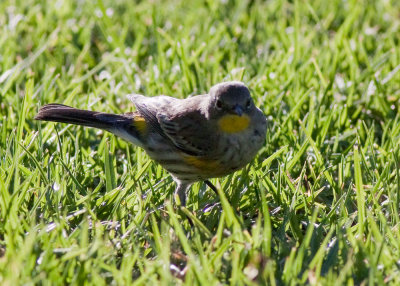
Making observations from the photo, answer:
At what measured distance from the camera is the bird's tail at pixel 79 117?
14.0ft

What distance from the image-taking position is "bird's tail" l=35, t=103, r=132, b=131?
167 inches

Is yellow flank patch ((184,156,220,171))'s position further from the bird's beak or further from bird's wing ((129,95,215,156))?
the bird's beak

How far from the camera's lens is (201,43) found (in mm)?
6074

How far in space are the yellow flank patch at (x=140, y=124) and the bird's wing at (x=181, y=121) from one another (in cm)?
5

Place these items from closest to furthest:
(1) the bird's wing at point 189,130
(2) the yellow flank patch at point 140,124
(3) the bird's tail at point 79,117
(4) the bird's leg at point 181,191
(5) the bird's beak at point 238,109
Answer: (5) the bird's beak at point 238,109 < (4) the bird's leg at point 181,191 < (1) the bird's wing at point 189,130 < (3) the bird's tail at point 79,117 < (2) the yellow flank patch at point 140,124

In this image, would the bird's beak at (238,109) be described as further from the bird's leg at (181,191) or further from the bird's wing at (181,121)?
the bird's leg at (181,191)

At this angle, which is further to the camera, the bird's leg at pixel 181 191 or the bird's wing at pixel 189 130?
the bird's wing at pixel 189 130

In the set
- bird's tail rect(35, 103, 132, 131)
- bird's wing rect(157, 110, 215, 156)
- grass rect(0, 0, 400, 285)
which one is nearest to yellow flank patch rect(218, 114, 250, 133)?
bird's wing rect(157, 110, 215, 156)

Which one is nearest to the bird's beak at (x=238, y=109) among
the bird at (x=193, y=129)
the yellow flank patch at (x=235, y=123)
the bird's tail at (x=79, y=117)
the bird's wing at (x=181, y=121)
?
the bird at (x=193, y=129)

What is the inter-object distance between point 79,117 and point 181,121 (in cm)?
61

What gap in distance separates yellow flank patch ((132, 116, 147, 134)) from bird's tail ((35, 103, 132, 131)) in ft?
0.13

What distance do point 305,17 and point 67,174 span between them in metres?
3.50

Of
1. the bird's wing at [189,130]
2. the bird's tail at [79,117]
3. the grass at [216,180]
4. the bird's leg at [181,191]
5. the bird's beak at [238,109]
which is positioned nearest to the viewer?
the grass at [216,180]

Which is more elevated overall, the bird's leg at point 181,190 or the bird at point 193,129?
the bird at point 193,129
